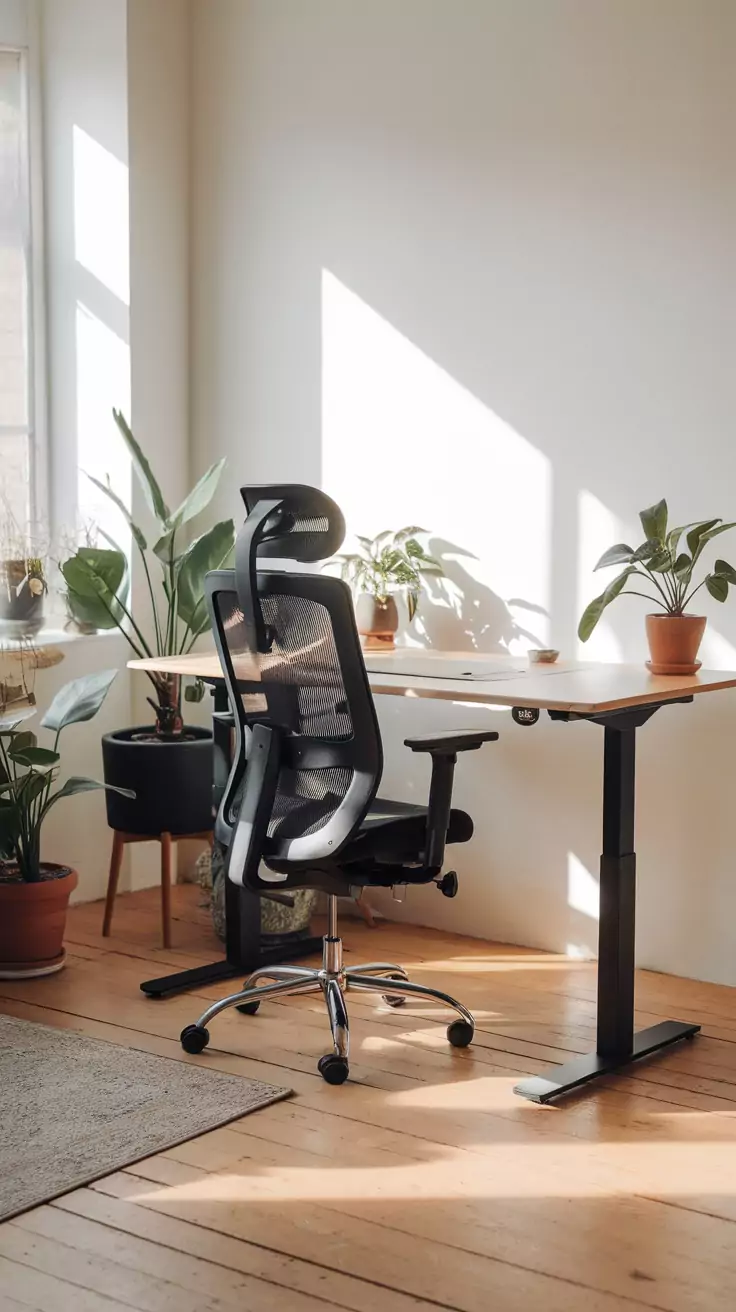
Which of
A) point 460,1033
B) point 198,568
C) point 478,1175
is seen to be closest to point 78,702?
point 198,568

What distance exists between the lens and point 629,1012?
131 inches

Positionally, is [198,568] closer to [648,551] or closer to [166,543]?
[166,543]

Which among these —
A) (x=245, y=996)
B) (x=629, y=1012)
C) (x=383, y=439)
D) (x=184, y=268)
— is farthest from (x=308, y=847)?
(x=184, y=268)

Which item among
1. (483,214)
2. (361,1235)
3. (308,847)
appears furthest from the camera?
(483,214)

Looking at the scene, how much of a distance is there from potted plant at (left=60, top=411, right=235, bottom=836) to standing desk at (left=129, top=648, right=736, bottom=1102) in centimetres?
95

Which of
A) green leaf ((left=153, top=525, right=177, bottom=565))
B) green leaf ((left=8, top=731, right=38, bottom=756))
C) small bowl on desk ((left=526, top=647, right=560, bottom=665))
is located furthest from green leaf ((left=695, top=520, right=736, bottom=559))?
green leaf ((left=8, top=731, right=38, bottom=756))

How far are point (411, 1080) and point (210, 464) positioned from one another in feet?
7.62

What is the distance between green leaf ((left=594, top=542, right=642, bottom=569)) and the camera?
3555mm

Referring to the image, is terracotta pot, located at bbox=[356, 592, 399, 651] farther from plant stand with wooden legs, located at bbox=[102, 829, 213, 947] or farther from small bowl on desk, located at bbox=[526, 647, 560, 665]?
plant stand with wooden legs, located at bbox=[102, 829, 213, 947]

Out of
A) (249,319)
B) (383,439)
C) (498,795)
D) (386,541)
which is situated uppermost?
(249,319)

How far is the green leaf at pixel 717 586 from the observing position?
11.4ft

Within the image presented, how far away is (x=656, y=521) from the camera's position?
3.56m

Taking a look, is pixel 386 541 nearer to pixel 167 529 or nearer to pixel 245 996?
pixel 167 529

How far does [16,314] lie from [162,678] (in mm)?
1277
